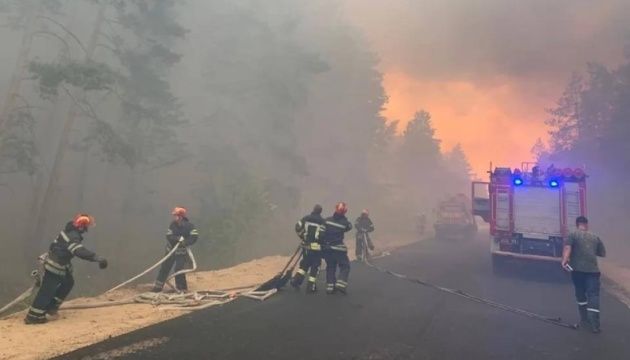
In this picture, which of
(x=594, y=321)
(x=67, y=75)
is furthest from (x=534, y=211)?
(x=67, y=75)

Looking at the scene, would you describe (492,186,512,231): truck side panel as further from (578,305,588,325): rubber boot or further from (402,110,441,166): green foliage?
(402,110,441,166): green foliage

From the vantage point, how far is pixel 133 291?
320 inches

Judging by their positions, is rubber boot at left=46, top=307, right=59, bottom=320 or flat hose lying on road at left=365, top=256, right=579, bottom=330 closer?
rubber boot at left=46, top=307, right=59, bottom=320

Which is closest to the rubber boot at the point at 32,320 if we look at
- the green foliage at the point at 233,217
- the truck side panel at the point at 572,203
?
the green foliage at the point at 233,217

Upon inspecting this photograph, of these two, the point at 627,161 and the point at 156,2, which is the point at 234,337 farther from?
the point at 627,161

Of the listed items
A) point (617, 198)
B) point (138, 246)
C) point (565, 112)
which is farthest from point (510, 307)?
point (565, 112)

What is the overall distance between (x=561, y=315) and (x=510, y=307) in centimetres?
78

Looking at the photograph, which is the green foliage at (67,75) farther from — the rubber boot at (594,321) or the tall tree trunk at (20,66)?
the rubber boot at (594,321)

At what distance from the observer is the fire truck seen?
36.3ft

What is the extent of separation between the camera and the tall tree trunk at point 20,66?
1277cm

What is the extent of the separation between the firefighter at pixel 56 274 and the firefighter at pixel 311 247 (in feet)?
12.2

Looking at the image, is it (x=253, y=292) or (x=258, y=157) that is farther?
(x=258, y=157)

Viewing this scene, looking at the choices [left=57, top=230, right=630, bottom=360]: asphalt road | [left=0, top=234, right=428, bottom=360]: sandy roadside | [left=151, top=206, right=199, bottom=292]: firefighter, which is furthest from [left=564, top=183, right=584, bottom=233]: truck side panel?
[left=0, top=234, right=428, bottom=360]: sandy roadside

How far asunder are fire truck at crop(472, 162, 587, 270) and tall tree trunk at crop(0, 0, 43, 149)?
14.4 meters
